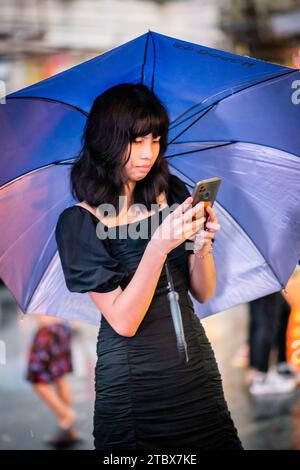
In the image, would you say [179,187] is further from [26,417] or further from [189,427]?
[26,417]

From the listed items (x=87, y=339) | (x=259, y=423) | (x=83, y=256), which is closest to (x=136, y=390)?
(x=83, y=256)

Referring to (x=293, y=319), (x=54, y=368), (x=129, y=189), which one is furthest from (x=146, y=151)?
(x=293, y=319)

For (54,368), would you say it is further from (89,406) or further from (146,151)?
(146,151)

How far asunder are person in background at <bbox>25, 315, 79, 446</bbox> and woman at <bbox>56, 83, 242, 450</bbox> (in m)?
2.62

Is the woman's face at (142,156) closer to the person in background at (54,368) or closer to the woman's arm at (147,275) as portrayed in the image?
the woman's arm at (147,275)

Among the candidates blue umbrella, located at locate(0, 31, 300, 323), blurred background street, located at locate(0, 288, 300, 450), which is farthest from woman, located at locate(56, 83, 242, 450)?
blurred background street, located at locate(0, 288, 300, 450)

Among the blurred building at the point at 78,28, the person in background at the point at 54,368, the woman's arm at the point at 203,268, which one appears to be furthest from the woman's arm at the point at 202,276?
the blurred building at the point at 78,28

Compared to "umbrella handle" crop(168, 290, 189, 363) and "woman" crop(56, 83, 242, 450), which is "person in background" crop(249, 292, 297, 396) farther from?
"umbrella handle" crop(168, 290, 189, 363)

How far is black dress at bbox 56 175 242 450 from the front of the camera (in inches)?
83.4

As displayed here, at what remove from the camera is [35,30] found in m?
12.3

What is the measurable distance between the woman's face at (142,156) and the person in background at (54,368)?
2960 mm

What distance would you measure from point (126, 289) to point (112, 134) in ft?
1.46

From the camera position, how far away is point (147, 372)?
2139mm
